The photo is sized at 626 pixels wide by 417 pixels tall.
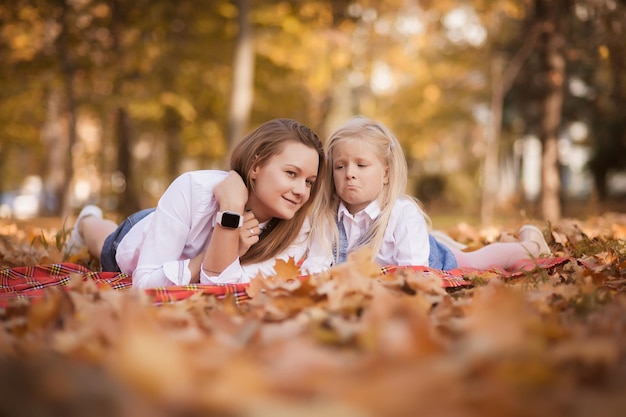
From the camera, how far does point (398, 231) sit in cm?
372

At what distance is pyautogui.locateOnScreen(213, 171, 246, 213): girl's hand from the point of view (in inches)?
128

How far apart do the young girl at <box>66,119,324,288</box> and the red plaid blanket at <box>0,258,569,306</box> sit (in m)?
0.25

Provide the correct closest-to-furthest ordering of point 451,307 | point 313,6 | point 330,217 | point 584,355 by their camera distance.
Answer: point 584,355 → point 451,307 → point 330,217 → point 313,6

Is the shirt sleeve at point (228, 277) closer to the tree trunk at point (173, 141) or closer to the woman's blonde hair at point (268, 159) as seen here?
the woman's blonde hair at point (268, 159)

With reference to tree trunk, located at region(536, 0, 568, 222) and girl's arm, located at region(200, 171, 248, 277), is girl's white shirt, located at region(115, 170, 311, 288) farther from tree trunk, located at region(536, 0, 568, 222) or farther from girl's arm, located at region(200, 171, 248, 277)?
tree trunk, located at region(536, 0, 568, 222)

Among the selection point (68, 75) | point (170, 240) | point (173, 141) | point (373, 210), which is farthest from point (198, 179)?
point (173, 141)

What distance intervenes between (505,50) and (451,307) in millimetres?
15972

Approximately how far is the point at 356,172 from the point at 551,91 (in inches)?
365

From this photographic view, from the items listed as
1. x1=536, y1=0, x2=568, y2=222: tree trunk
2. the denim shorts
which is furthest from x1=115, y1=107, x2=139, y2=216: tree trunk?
the denim shorts

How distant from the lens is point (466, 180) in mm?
19906

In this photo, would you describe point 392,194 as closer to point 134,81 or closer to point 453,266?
point 453,266

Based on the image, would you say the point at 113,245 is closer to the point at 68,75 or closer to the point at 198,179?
the point at 198,179

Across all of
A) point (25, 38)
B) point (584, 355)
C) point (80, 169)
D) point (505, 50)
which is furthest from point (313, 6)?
point (80, 169)

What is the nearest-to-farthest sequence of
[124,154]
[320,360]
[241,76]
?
[320,360] → [241,76] → [124,154]
